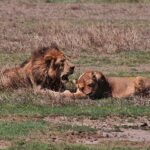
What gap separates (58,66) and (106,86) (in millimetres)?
957

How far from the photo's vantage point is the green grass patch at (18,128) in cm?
998

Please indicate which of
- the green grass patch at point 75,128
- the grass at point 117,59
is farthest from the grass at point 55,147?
the grass at point 117,59

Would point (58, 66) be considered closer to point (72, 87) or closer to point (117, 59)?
point (72, 87)

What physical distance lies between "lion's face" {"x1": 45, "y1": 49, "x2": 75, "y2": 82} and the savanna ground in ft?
2.00

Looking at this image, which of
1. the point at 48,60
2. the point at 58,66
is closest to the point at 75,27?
the point at 48,60

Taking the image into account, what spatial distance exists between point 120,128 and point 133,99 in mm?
2224

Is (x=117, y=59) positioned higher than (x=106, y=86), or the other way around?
(x=106, y=86)

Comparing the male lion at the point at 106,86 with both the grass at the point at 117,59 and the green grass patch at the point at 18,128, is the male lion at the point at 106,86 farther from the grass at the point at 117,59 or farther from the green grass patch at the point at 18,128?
the grass at the point at 117,59

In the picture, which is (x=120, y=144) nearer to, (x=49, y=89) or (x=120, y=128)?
(x=120, y=128)

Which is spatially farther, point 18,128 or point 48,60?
point 48,60

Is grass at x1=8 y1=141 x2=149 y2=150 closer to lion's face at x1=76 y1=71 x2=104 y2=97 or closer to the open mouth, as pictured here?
lion's face at x1=76 y1=71 x2=104 y2=97

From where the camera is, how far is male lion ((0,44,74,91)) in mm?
13297

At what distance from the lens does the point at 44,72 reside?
13.4 m

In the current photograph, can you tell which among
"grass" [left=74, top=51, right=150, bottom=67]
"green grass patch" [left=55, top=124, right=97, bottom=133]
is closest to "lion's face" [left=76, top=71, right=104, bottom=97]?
"green grass patch" [left=55, top=124, right=97, bottom=133]
